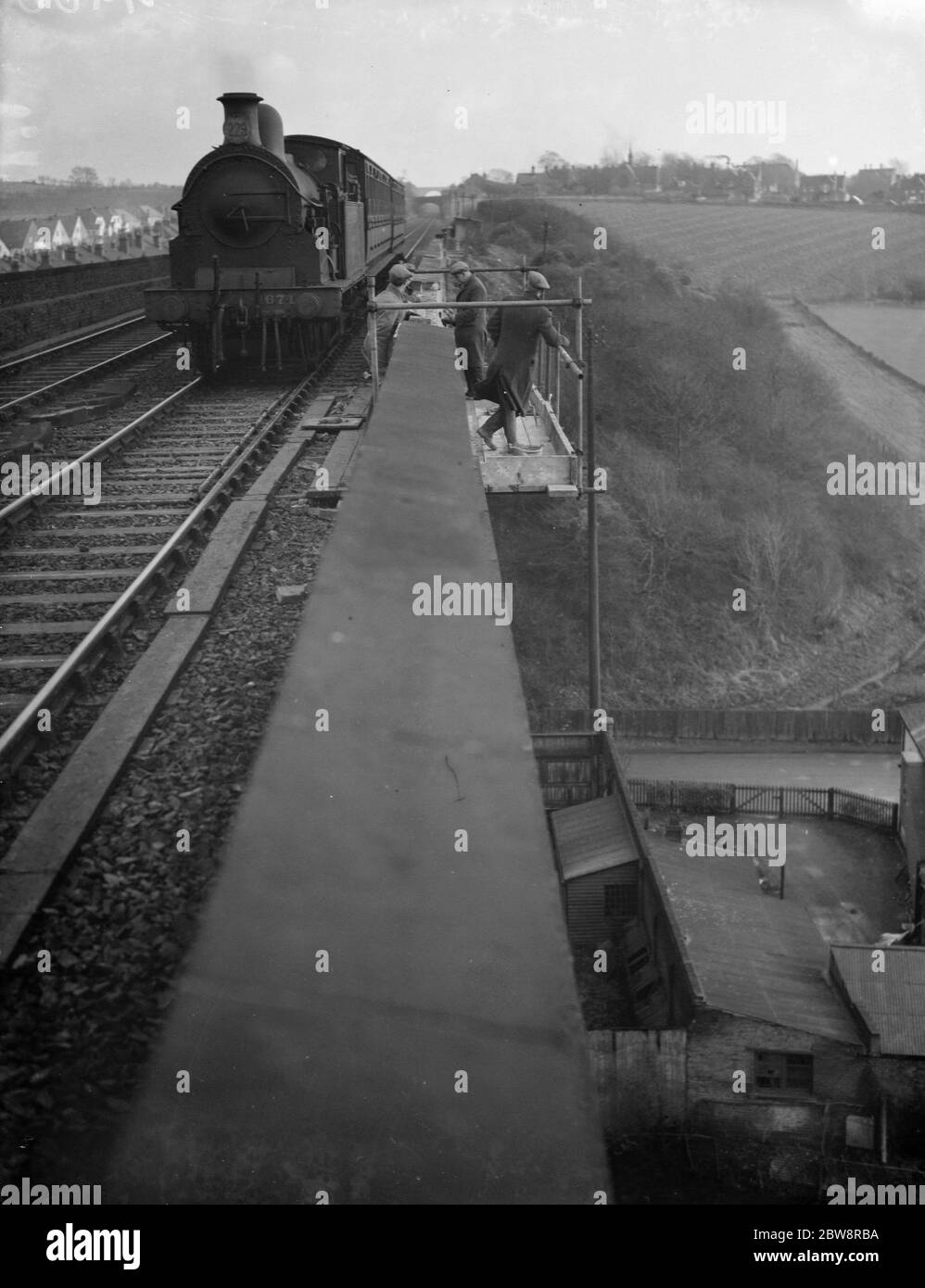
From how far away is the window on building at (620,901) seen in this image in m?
16.3

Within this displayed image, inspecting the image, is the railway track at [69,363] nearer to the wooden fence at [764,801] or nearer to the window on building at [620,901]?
the window on building at [620,901]

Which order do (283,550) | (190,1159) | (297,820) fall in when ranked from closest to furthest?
1. (190,1159)
2. (297,820)
3. (283,550)

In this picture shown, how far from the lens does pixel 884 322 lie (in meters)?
53.9

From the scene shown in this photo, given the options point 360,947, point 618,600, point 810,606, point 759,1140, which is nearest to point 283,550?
point 360,947

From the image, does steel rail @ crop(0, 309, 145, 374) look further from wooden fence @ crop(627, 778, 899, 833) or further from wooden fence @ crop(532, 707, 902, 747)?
wooden fence @ crop(532, 707, 902, 747)

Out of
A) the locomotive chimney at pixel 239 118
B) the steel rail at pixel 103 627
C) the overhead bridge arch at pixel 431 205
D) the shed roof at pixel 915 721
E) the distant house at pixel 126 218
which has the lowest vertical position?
the shed roof at pixel 915 721

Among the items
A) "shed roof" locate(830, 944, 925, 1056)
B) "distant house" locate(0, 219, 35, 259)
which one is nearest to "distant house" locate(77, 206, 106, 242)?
"distant house" locate(0, 219, 35, 259)

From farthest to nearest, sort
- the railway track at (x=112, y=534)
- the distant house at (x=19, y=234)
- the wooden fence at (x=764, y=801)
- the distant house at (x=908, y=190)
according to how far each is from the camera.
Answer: the distant house at (x=908, y=190) < the distant house at (x=19, y=234) < the wooden fence at (x=764, y=801) < the railway track at (x=112, y=534)

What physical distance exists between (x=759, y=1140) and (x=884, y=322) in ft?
159

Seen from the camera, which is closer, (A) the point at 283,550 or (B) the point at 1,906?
(B) the point at 1,906

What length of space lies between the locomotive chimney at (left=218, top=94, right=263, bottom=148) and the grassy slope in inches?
438

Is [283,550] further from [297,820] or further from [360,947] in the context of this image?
[360,947]

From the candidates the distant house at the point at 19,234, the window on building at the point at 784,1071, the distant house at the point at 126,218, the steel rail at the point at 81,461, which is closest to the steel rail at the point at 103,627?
the steel rail at the point at 81,461

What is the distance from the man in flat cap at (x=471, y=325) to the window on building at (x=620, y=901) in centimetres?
922
